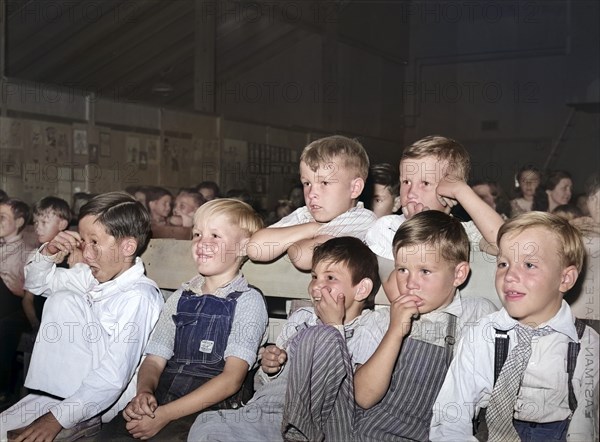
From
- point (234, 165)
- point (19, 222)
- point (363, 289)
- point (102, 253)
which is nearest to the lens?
point (363, 289)

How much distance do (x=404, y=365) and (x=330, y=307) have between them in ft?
0.80

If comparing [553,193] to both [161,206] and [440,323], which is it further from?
[440,323]

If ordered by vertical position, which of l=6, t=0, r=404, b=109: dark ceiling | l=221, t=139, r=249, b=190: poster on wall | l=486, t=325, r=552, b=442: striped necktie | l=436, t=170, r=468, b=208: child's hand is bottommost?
l=486, t=325, r=552, b=442: striped necktie

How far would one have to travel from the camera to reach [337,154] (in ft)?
7.58

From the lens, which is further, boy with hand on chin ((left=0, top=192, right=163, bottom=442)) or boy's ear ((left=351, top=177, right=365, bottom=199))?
boy's ear ((left=351, top=177, right=365, bottom=199))

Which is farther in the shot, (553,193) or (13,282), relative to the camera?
(553,193)

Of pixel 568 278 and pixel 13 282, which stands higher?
pixel 568 278

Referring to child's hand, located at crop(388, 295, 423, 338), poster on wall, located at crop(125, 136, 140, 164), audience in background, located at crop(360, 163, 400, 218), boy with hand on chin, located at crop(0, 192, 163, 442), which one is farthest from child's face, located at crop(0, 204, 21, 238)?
poster on wall, located at crop(125, 136, 140, 164)

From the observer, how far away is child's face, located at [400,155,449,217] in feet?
7.21

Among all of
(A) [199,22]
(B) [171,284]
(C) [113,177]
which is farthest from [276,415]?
(A) [199,22]

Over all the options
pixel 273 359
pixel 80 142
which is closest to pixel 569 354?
pixel 273 359

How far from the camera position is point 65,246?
2.53m

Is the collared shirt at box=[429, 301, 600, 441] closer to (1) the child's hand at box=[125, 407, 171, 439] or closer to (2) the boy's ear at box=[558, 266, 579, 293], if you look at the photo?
(2) the boy's ear at box=[558, 266, 579, 293]

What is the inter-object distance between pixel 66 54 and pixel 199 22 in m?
2.03
